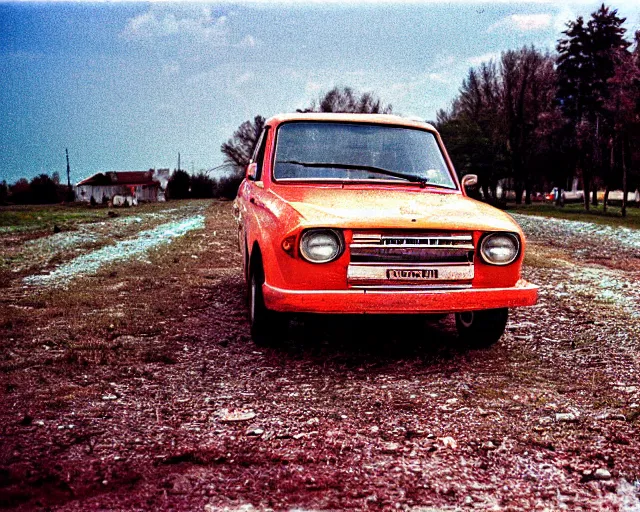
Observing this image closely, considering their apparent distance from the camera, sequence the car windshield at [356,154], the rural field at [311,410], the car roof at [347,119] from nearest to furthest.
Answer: the rural field at [311,410], the car windshield at [356,154], the car roof at [347,119]

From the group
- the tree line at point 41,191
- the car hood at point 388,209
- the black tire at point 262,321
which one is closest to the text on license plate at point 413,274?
the car hood at point 388,209

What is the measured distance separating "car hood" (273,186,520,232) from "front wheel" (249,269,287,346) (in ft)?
2.36

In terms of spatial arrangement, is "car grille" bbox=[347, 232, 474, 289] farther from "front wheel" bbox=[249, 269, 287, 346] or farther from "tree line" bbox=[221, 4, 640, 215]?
"tree line" bbox=[221, 4, 640, 215]

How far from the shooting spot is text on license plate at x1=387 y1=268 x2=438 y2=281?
4.20m

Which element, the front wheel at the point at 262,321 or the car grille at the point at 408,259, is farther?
the front wheel at the point at 262,321

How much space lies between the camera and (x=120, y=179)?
362 ft

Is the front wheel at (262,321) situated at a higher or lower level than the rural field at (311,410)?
higher

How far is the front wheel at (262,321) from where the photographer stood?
475 centimetres

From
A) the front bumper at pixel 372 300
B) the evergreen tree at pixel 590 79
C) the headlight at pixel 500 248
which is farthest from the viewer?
the evergreen tree at pixel 590 79

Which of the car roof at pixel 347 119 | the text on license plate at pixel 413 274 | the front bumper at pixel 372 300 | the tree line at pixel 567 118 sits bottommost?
the front bumper at pixel 372 300

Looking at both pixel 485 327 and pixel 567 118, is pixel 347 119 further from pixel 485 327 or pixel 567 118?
pixel 567 118

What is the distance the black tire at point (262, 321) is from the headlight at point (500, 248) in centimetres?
155

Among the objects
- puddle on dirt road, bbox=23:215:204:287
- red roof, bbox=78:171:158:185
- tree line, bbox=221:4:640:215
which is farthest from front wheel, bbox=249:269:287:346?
red roof, bbox=78:171:158:185

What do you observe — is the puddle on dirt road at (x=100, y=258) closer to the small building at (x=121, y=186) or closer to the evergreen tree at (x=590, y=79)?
the evergreen tree at (x=590, y=79)
